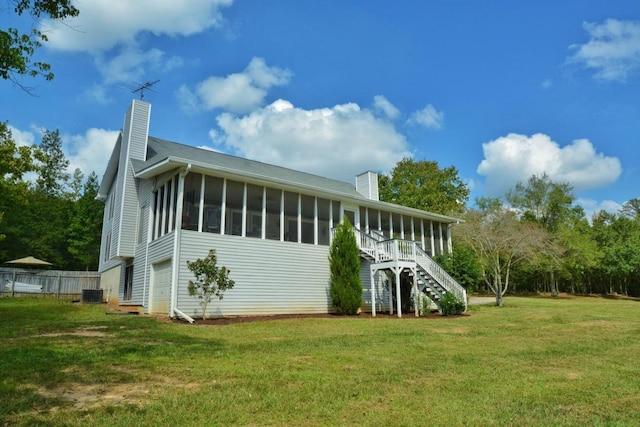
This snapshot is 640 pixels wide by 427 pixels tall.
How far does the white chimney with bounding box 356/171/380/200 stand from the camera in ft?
73.6

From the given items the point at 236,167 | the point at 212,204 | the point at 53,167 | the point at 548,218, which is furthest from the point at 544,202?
the point at 53,167

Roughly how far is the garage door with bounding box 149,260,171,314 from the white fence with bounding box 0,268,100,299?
12.0 meters

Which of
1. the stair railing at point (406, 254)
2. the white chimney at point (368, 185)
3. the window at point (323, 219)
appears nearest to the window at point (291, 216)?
the window at point (323, 219)

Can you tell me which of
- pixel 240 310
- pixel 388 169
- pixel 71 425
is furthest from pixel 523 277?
pixel 71 425

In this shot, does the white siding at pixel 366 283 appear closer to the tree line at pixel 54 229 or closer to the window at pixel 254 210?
the window at pixel 254 210

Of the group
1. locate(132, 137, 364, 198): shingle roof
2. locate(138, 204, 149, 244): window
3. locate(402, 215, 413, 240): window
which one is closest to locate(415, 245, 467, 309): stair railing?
→ locate(132, 137, 364, 198): shingle roof

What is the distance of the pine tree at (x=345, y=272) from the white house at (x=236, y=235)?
72 cm

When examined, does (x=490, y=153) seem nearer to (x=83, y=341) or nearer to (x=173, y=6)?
(x=173, y=6)

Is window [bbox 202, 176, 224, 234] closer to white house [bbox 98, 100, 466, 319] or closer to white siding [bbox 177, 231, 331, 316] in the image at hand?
white house [bbox 98, 100, 466, 319]

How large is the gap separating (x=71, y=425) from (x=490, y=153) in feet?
88.6

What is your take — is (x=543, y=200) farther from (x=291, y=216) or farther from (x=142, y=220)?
(x=142, y=220)

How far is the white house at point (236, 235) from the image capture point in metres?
13.1

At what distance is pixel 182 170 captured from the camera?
504 inches

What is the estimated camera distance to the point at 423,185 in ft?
122
